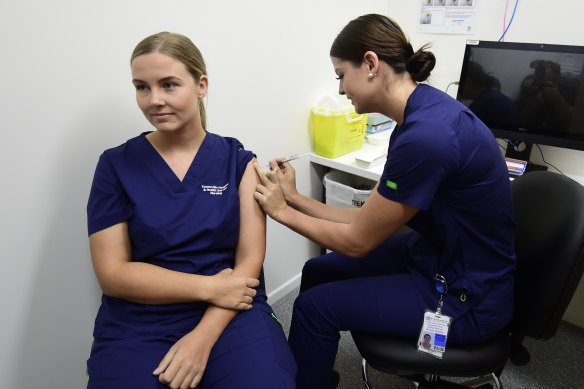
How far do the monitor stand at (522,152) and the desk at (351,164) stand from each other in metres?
0.56

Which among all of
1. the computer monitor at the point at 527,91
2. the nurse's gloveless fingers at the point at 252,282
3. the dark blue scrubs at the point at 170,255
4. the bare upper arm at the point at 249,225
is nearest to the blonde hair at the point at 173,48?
the dark blue scrubs at the point at 170,255

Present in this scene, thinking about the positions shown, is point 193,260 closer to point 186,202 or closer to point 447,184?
point 186,202

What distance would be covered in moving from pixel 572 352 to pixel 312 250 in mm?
1318

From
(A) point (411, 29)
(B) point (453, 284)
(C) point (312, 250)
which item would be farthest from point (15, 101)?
(A) point (411, 29)

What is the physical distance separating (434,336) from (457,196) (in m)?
0.38

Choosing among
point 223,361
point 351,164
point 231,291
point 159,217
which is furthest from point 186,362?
point 351,164

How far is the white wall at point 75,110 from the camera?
108cm

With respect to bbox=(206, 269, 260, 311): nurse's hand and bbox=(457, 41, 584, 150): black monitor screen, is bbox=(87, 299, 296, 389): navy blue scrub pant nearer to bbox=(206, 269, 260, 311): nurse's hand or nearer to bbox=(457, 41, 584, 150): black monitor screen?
bbox=(206, 269, 260, 311): nurse's hand

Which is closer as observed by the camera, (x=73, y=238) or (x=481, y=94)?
(x=73, y=238)

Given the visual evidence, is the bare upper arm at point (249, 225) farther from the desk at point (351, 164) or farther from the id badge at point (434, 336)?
the desk at point (351, 164)

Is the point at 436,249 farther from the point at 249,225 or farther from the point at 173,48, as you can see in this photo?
the point at 173,48

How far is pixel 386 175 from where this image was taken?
1012 millimetres

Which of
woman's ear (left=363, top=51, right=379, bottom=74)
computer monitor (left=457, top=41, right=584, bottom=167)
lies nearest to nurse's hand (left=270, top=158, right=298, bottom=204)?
woman's ear (left=363, top=51, right=379, bottom=74)

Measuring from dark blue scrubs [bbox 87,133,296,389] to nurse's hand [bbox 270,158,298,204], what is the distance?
203 millimetres
